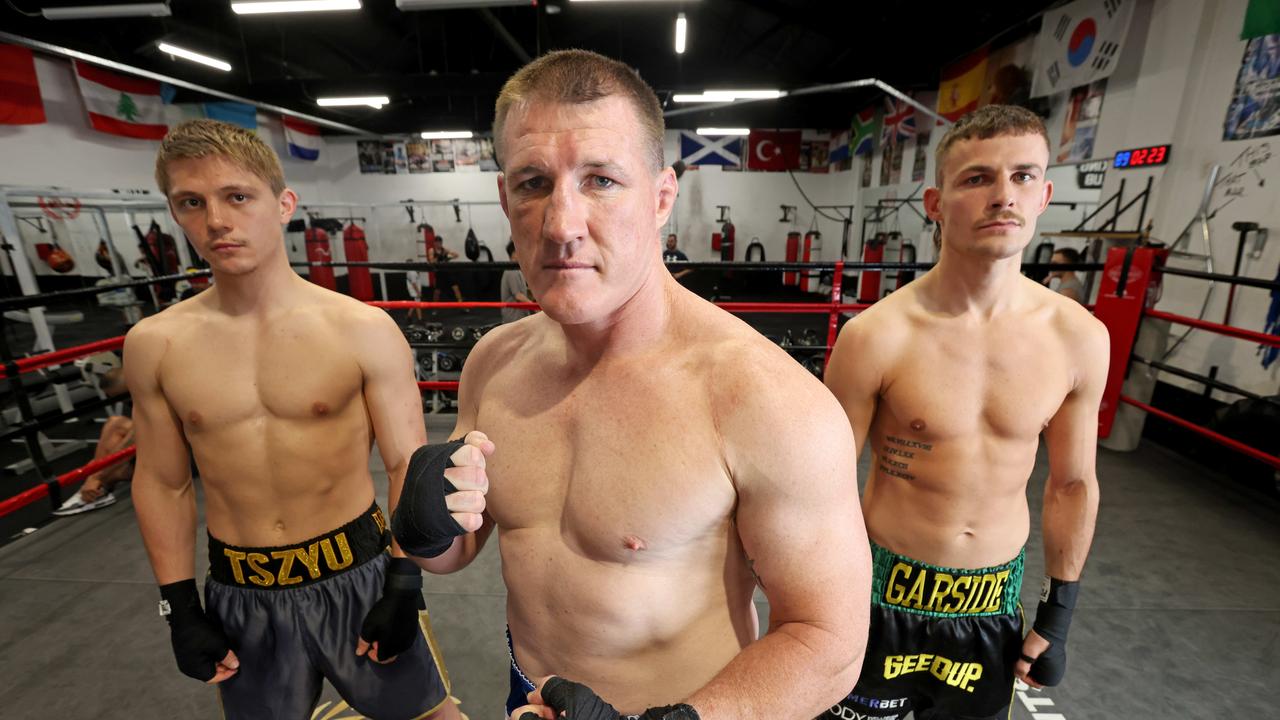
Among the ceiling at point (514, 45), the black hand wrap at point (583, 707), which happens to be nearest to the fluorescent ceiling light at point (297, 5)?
the ceiling at point (514, 45)

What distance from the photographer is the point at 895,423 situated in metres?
1.48

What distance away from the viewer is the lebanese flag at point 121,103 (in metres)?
7.69

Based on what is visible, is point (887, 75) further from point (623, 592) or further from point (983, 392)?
point (623, 592)

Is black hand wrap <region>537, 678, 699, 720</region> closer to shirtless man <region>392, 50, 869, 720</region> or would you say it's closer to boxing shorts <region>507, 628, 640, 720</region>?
shirtless man <region>392, 50, 869, 720</region>

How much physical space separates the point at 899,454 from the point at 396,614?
55.6 inches

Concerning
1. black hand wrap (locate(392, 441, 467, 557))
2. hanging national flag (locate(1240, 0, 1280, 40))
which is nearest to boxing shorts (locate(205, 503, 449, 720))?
black hand wrap (locate(392, 441, 467, 557))

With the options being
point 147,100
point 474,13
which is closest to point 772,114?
point 474,13

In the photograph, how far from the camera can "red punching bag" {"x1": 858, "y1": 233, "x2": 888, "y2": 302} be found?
1039cm

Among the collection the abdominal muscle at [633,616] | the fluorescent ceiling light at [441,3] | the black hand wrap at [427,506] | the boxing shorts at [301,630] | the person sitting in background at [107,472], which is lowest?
the person sitting in background at [107,472]

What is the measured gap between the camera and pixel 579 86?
2.81 ft

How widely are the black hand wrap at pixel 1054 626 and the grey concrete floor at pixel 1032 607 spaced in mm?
762

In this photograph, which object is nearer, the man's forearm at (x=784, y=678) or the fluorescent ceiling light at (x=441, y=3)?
the man's forearm at (x=784, y=678)

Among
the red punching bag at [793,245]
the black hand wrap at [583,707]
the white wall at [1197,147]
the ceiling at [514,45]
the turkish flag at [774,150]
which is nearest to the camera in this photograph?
the black hand wrap at [583,707]

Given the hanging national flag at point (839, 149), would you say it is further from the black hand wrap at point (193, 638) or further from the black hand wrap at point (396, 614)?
the black hand wrap at point (193, 638)
